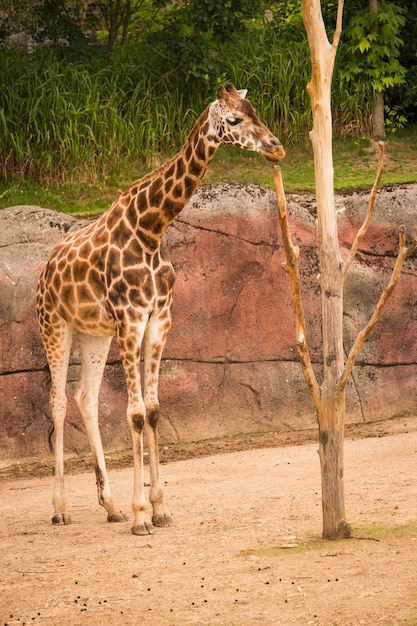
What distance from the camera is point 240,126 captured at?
623cm

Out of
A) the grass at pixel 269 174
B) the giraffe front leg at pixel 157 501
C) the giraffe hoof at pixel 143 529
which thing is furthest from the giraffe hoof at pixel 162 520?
the grass at pixel 269 174

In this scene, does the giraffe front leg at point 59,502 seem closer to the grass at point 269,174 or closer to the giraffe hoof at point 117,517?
the giraffe hoof at point 117,517

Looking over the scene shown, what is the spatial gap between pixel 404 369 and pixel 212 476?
2544 mm

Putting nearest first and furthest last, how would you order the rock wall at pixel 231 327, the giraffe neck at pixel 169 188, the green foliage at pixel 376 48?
the giraffe neck at pixel 169 188 < the rock wall at pixel 231 327 < the green foliage at pixel 376 48

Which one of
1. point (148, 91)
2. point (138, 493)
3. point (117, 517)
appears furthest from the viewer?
point (148, 91)

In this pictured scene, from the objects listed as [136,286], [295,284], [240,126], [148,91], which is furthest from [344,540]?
[148,91]

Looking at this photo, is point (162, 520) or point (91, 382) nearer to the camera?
point (162, 520)

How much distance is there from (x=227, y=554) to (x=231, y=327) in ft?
13.0

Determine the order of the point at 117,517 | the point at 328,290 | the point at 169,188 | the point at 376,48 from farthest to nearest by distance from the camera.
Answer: the point at 376,48 → the point at 117,517 → the point at 169,188 → the point at 328,290

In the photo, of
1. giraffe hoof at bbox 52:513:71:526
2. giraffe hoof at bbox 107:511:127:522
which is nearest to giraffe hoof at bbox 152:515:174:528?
giraffe hoof at bbox 107:511:127:522

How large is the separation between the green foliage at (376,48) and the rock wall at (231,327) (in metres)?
3.26

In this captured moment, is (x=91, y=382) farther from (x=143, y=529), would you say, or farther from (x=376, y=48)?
(x=376, y=48)

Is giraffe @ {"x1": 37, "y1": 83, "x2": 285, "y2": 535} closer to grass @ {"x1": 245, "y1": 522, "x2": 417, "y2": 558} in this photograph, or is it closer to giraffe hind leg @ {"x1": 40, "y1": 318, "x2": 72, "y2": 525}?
giraffe hind leg @ {"x1": 40, "y1": 318, "x2": 72, "y2": 525}

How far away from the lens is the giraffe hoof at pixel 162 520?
6.48m
